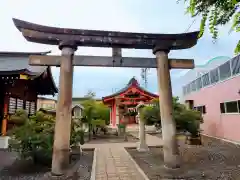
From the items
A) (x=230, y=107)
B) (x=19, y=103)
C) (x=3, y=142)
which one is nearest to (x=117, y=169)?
(x=3, y=142)

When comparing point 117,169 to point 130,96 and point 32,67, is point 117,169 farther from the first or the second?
point 130,96

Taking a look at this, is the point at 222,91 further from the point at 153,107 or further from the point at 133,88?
the point at 133,88

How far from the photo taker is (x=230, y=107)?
444 inches

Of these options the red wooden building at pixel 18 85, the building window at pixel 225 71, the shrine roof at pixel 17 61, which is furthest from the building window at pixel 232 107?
the shrine roof at pixel 17 61

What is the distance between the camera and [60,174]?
Answer: 4961 mm

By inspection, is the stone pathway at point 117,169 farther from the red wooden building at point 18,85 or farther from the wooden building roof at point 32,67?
the wooden building roof at point 32,67

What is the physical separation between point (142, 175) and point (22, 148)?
12.4ft

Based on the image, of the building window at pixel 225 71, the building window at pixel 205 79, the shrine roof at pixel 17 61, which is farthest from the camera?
the building window at pixel 205 79

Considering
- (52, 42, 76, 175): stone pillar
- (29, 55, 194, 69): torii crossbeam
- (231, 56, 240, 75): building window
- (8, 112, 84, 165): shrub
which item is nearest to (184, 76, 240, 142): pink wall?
(231, 56, 240, 75): building window

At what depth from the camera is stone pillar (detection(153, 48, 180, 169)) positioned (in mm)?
5395

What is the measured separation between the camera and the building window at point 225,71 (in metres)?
11.4

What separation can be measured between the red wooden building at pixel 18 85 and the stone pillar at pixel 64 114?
416 centimetres

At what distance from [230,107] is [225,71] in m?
2.30

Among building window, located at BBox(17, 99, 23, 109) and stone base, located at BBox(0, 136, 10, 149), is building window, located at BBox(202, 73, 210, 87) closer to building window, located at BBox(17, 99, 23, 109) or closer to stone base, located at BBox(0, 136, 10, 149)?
building window, located at BBox(17, 99, 23, 109)
